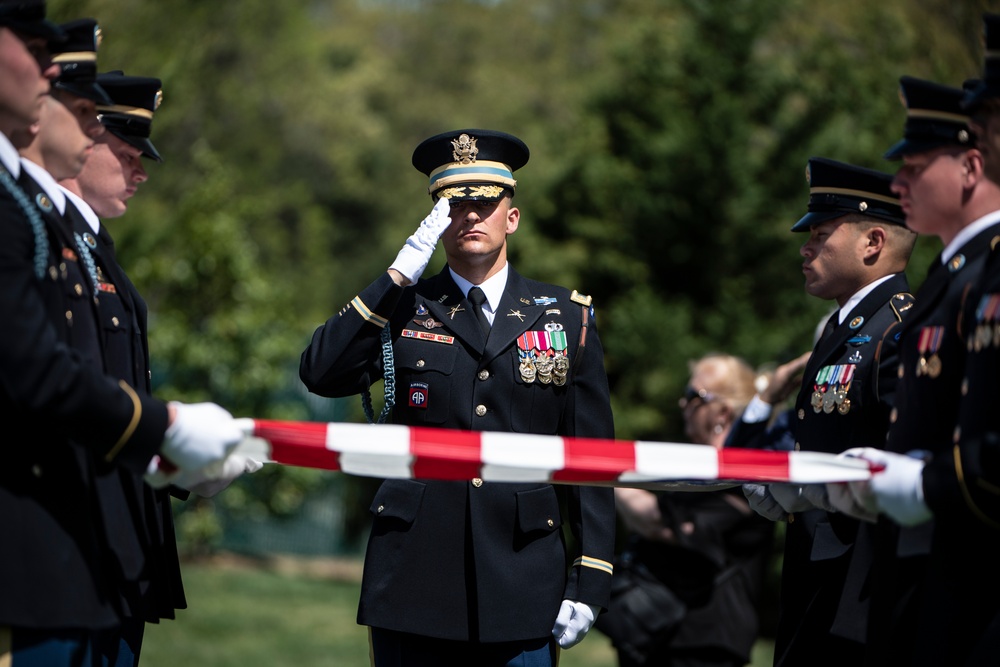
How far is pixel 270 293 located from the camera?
14.1 metres

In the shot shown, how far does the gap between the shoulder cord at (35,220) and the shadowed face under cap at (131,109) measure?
1115 millimetres

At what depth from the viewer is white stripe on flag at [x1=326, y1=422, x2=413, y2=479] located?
3.50m

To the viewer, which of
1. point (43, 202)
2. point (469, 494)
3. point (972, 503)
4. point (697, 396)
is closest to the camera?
point (972, 503)

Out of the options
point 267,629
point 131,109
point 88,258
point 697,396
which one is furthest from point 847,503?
point 267,629

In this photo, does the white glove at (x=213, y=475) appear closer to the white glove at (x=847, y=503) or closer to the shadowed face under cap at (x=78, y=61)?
the shadowed face under cap at (x=78, y=61)

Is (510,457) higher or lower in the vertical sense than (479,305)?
lower

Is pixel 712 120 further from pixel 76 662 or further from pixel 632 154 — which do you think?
pixel 76 662

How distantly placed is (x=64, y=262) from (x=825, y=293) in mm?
2651

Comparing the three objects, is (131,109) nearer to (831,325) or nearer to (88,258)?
(88,258)

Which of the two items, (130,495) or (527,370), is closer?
(130,495)

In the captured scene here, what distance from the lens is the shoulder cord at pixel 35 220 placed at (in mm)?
3096

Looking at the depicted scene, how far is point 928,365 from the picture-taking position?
328 cm

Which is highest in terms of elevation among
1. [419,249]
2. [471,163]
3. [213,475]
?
[471,163]

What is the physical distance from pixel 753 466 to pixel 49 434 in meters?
1.93
